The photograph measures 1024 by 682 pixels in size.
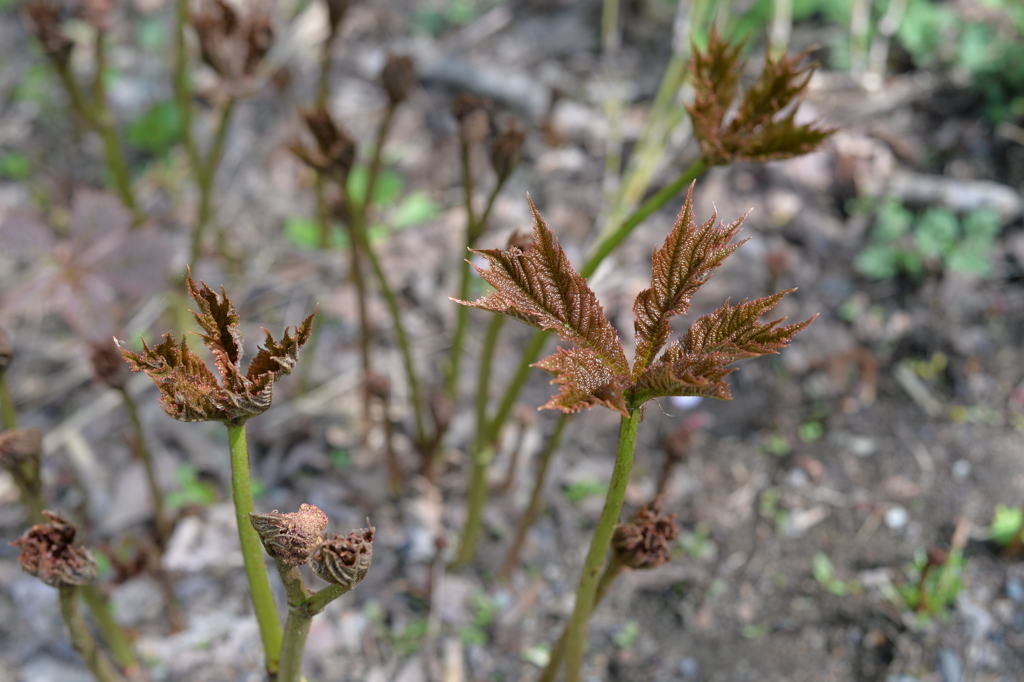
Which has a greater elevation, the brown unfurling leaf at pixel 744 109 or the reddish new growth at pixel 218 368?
the brown unfurling leaf at pixel 744 109

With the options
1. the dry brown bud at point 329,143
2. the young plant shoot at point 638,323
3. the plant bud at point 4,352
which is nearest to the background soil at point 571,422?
the young plant shoot at point 638,323

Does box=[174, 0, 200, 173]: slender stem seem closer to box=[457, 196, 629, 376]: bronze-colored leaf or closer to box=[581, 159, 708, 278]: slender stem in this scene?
box=[581, 159, 708, 278]: slender stem

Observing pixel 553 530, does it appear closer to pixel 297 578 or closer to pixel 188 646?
pixel 188 646

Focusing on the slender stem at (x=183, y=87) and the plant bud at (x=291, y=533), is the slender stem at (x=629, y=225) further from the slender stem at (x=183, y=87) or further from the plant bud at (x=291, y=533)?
the slender stem at (x=183, y=87)

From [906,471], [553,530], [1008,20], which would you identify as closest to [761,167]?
[1008,20]

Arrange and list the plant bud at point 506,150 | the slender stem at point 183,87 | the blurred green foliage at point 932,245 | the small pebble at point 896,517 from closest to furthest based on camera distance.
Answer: the plant bud at point 506,150
the small pebble at point 896,517
the slender stem at point 183,87
the blurred green foliage at point 932,245

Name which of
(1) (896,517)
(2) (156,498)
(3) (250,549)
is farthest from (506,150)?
(1) (896,517)

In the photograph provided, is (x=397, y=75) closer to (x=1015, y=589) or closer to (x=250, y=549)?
(x=250, y=549)
